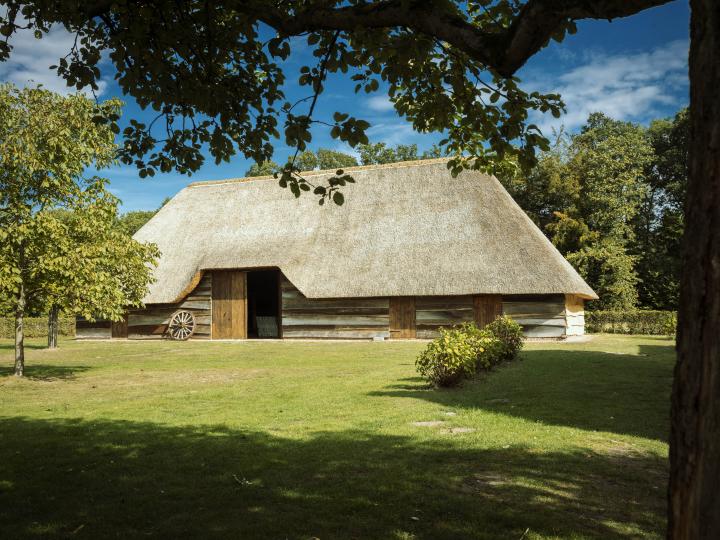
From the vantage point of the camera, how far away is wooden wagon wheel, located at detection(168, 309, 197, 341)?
1140 inches

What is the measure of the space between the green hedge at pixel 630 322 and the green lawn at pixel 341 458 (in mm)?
19592

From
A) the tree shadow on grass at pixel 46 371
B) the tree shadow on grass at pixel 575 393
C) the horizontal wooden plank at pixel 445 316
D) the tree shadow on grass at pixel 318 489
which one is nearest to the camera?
the tree shadow on grass at pixel 318 489

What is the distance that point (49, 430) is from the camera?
324 inches

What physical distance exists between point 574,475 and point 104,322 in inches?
1151

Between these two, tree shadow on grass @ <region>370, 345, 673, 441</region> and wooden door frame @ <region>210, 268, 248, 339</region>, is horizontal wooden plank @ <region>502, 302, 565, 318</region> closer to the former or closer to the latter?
tree shadow on grass @ <region>370, 345, 673, 441</region>

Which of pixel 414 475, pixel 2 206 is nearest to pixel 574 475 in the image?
pixel 414 475

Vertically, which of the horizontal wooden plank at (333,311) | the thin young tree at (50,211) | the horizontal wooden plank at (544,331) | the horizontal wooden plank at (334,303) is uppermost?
the thin young tree at (50,211)

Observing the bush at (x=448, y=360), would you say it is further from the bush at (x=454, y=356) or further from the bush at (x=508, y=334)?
the bush at (x=508, y=334)

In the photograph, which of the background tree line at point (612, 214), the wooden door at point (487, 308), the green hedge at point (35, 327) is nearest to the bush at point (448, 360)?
the wooden door at point (487, 308)

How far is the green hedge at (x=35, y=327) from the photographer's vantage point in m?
34.5

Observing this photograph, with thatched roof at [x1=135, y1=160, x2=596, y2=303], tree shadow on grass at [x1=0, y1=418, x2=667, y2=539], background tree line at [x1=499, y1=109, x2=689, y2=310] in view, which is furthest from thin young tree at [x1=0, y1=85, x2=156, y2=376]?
background tree line at [x1=499, y1=109, x2=689, y2=310]

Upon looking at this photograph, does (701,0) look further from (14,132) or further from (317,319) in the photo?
(317,319)

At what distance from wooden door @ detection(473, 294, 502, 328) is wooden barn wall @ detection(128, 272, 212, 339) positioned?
13115 mm

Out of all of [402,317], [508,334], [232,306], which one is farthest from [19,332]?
[402,317]
